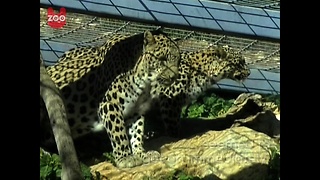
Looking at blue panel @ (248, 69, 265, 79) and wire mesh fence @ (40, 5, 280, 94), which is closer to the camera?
wire mesh fence @ (40, 5, 280, 94)

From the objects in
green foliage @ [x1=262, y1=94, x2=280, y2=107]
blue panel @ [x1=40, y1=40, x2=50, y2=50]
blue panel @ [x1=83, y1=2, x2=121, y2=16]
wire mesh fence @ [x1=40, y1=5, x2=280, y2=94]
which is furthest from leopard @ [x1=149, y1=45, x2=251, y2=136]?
blue panel @ [x1=40, y1=40, x2=50, y2=50]

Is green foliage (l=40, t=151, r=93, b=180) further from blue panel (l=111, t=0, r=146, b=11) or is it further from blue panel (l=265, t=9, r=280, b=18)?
blue panel (l=265, t=9, r=280, b=18)

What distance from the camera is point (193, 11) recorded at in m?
5.36

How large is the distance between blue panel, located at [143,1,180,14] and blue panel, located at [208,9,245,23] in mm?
314

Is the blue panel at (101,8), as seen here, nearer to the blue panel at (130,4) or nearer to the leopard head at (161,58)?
the blue panel at (130,4)

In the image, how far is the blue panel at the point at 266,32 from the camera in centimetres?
550

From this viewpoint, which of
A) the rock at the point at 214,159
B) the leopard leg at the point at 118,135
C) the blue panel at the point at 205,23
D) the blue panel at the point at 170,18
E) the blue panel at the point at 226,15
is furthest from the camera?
the blue panel at the point at 226,15

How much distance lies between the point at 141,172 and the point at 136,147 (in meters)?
0.33

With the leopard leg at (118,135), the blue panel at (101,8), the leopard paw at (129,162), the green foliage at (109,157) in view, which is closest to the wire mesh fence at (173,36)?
the blue panel at (101,8)

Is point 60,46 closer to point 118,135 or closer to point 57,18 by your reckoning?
point 57,18

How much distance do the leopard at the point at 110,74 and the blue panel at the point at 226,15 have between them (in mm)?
377

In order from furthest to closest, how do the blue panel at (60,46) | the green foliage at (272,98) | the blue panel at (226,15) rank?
the green foliage at (272,98)
the blue panel at (60,46)
the blue panel at (226,15)

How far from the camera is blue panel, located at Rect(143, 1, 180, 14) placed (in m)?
5.22
